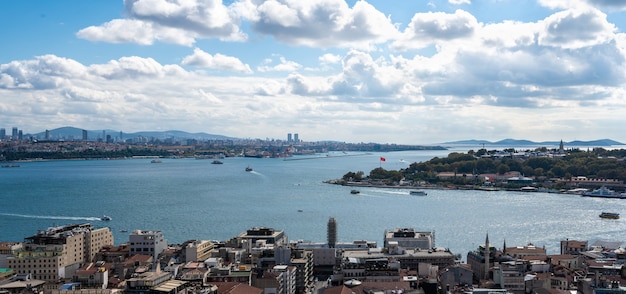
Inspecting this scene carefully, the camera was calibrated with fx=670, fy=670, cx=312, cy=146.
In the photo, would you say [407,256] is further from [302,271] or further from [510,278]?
[510,278]

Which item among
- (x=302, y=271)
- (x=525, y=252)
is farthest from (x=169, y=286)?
(x=525, y=252)

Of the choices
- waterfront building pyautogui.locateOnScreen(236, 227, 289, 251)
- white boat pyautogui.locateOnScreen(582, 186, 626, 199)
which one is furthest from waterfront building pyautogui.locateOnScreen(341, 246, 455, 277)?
white boat pyautogui.locateOnScreen(582, 186, 626, 199)

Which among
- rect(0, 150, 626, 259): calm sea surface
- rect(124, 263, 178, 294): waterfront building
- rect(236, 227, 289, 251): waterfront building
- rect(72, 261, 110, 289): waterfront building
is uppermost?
rect(124, 263, 178, 294): waterfront building

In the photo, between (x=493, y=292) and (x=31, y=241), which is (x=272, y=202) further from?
(x=493, y=292)

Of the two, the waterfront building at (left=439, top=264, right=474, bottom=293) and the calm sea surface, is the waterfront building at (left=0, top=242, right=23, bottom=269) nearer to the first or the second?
the calm sea surface

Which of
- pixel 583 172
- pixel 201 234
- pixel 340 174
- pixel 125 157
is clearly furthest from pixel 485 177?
pixel 125 157

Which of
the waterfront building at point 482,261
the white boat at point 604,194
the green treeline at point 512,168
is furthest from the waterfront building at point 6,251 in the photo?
the green treeline at point 512,168

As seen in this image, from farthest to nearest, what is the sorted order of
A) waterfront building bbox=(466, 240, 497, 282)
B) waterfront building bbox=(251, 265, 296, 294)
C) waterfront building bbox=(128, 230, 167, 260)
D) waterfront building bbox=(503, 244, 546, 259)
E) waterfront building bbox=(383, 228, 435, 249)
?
waterfront building bbox=(383, 228, 435, 249) < waterfront building bbox=(128, 230, 167, 260) < waterfront building bbox=(503, 244, 546, 259) < waterfront building bbox=(466, 240, 497, 282) < waterfront building bbox=(251, 265, 296, 294)
